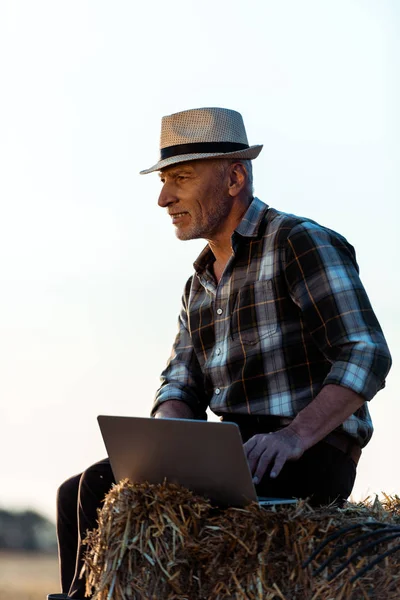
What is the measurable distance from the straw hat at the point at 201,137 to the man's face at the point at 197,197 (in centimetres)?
5

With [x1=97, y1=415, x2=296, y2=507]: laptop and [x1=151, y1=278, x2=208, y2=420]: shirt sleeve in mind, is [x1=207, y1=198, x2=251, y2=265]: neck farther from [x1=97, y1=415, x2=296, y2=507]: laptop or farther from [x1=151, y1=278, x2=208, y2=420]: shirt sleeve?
[x1=97, y1=415, x2=296, y2=507]: laptop

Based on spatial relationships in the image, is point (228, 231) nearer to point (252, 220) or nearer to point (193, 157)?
point (252, 220)

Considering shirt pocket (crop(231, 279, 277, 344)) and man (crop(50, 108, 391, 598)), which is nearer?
man (crop(50, 108, 391, 598))

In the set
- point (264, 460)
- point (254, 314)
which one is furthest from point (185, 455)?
point (254, 314)

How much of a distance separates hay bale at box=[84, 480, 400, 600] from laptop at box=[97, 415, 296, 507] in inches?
2.1

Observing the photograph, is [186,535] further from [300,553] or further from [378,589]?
[378,589]

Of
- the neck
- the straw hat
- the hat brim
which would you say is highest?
the straw hat

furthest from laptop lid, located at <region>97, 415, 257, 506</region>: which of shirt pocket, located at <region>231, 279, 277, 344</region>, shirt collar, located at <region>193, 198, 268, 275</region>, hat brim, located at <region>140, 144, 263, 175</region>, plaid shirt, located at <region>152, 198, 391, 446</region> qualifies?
hat brim, located at <region>140, 144, 263, 175</region>

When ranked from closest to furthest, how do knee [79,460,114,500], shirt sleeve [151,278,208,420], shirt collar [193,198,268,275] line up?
knee [79,460,114,500]
shirt collar [193,198,268,275]
shirt sleeve [151,278,208,420]

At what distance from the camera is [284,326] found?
4.19 m

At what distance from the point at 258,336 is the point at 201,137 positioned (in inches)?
34.9

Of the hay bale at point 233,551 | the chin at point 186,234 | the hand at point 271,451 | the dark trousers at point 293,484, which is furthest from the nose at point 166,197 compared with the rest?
the hay bale at point 233,551

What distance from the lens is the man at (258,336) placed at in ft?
12.4

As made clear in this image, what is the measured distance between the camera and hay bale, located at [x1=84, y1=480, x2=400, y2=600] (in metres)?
3.04
